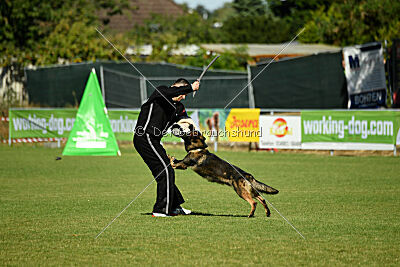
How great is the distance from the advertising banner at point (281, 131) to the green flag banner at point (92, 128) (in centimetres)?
540

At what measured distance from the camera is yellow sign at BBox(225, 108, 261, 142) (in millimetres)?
23344

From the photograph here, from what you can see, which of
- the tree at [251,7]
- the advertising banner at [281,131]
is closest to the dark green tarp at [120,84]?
the advertising banner at [281,131]

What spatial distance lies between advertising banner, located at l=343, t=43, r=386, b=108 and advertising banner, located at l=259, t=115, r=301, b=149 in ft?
10.6

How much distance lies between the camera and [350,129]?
72.3ft

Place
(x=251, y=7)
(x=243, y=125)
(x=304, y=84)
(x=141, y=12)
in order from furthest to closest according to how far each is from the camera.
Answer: (x=251, y=7) < (x=141, y=12) < (x=304, y=84) < (x=243, y=125)

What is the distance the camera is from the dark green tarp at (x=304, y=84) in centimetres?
2534

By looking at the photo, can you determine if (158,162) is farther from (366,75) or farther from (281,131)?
(366,75)

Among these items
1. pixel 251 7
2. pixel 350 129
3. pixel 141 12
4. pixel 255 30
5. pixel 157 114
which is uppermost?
pixel 251 7

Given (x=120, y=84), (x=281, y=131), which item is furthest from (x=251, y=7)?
(x=281, y=131)

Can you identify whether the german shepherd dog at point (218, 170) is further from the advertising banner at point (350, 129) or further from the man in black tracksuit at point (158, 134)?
the advertising banner at point (350, 129)

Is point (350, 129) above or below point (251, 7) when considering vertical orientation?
below

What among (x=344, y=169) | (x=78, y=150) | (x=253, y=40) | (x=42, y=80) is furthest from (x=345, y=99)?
(x=253, y=40)

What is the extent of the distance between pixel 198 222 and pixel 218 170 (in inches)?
31.1

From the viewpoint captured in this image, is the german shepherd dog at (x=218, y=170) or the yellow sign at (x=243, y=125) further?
the yellow sign at (x=243, y=125)
